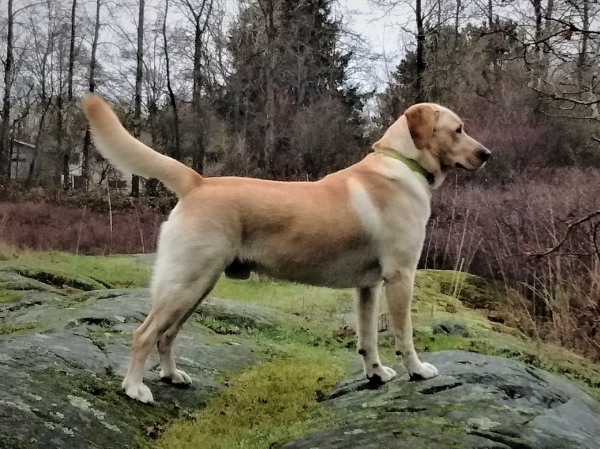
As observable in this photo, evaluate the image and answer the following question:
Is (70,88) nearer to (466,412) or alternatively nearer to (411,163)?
(411,163)

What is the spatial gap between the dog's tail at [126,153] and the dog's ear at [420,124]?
4.00ft

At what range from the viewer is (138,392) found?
2668mm

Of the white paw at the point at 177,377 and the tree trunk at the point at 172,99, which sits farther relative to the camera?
the tree trunk at the point at 172,99

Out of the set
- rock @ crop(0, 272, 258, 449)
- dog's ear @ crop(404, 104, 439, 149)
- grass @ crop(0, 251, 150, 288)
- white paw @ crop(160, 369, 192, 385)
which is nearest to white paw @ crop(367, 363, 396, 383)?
rock @ crop(0, 272, 258, 449)

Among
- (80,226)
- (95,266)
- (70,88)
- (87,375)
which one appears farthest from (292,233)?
(70,88)

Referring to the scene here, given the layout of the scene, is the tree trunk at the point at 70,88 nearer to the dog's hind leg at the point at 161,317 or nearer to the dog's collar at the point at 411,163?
the dog's collar at the point at 411,163

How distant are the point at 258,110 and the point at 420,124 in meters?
10.7

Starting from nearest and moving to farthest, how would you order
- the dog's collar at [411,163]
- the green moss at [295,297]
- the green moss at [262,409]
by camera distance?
1. the green moss at [262,409]
2. the dog's collar at [411,163]
3. the green moss at [295,297]

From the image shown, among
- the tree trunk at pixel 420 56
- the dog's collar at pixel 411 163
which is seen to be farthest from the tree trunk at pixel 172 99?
the dog's collar at pixel 411 163

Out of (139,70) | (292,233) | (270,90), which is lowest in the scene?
(292,233)

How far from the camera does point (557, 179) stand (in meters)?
9.38

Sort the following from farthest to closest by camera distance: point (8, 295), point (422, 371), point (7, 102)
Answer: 1. point (7, 102)
2. point (8, 295)
3. point (422, 371)

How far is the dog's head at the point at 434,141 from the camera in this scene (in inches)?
131

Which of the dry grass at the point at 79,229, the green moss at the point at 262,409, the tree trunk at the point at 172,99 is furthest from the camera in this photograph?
the tree trunk at the point at 172,99
